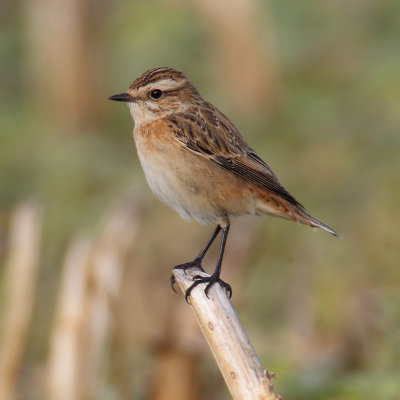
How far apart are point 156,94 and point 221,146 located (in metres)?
0.56

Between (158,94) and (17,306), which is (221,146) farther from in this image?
(17,306)

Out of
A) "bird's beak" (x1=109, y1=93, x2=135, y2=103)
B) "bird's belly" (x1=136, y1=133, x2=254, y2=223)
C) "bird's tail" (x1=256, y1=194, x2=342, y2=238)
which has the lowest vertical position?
"bird's tail" (x1=256, y1=194, x2=342, y2=238)

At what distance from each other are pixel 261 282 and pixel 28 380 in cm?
343

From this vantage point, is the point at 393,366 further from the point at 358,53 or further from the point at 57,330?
the point at 358,53

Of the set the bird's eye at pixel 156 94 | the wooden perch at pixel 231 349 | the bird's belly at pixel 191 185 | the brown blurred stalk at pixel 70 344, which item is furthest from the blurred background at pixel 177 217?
the wooden perch at pixel 231 349

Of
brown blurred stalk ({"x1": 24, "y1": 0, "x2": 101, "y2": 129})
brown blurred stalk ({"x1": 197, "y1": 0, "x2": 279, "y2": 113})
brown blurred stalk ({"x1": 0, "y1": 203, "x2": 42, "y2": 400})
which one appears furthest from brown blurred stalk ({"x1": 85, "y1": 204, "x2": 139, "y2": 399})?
brown blurred stalk ({"x1": 24, "y1": 0, "x2": 101, "y2": 129})

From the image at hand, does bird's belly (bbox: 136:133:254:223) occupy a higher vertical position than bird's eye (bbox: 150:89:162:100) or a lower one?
lower

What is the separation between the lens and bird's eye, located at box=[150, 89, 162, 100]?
633 cm

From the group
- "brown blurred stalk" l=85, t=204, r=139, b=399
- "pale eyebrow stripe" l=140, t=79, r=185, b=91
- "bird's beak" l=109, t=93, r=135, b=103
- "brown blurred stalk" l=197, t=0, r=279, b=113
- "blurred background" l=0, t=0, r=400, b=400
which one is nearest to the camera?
"bird's beak" l=109, t=93, r=135, b=103

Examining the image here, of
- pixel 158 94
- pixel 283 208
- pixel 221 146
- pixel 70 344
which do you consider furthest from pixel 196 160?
pixel 70 344

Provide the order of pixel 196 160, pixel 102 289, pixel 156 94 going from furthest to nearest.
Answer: pixel 102 289 < pixel 156 94 < pixel 196 160

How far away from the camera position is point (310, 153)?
45.0 ft

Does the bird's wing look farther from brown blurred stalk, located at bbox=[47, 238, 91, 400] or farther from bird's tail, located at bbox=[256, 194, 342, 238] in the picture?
brown blurred stalk, located at bbox=[47, 238, 91, 400]

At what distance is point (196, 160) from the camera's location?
6.25 meters
